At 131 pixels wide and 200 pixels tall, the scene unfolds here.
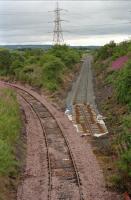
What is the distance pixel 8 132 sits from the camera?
26.7 m

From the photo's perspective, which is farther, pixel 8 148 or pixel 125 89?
pixel 125 89

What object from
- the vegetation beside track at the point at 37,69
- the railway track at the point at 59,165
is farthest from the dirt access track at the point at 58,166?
the vegetation beside track at the point at 37,69

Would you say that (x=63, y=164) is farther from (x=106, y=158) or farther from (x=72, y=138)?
(x=72, y=138)

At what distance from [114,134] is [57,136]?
12.1ft

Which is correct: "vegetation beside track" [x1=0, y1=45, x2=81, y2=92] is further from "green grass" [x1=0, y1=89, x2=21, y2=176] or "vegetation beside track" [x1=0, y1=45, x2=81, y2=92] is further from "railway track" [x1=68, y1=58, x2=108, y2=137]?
"green grass" [x1=0, y1=89, x2=21, y2=176]

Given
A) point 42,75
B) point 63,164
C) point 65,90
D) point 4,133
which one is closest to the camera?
point 63,164

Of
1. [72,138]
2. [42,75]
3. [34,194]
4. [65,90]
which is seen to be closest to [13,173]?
[34,194]

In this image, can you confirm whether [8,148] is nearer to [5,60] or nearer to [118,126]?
[118,126]

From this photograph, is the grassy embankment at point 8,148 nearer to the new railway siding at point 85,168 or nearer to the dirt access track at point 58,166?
the dirt access track at point 58,166

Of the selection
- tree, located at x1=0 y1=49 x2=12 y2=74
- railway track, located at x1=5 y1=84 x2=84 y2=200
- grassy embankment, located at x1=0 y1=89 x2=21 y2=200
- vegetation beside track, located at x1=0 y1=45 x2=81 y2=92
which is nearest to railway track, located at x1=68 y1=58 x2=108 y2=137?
railway track, located at x1=5 y1=84 x2=84 y2=200

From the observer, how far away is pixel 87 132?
31.6m

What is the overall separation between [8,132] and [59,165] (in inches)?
171

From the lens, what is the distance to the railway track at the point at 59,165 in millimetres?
20086

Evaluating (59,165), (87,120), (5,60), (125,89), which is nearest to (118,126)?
(87,120)
